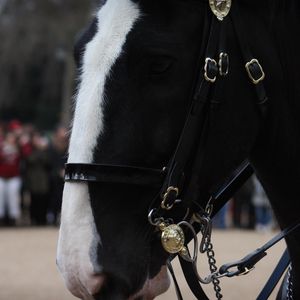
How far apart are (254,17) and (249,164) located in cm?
60

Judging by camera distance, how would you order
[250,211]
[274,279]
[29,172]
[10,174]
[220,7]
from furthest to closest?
[250,211], [29,172], [10,174], [274,279], [220,7]

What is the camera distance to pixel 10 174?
15.6 metres

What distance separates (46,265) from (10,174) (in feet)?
15.2

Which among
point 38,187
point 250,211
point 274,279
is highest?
point 274,279

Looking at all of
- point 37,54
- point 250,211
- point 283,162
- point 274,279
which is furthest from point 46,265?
point 37,54

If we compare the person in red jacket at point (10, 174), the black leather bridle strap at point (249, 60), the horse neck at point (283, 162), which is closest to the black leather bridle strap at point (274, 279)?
the horse neck at point (283, 162)

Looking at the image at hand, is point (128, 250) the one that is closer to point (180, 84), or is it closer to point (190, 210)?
point (190, 210)

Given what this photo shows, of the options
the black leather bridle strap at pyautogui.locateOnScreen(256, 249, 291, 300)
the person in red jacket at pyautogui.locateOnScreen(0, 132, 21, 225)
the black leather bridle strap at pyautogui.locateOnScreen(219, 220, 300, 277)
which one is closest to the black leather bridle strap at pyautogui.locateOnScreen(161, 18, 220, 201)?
the black leather bridle strap at pyautogui.locateOnScreen(219, 220, 300, 277)

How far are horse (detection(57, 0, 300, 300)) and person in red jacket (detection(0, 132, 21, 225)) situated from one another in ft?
42.2

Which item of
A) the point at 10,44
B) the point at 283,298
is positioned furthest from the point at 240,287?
the point at 10,44

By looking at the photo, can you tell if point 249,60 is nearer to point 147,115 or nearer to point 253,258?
point 147,115

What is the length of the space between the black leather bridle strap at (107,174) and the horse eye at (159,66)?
12.2 inches

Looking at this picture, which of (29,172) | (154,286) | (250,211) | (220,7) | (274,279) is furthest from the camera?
(250,211)

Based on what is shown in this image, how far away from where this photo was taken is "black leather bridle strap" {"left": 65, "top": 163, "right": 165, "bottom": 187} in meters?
2.35
